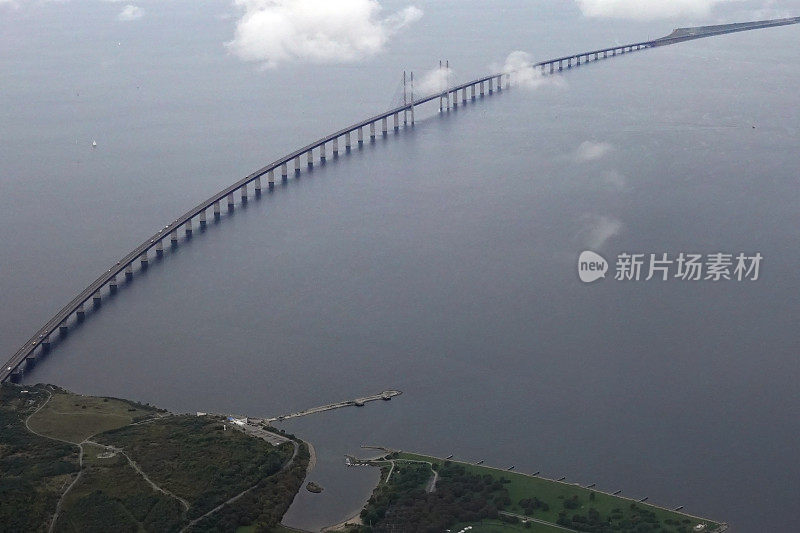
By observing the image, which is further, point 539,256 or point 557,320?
point 539,256

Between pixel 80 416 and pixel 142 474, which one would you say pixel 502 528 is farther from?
pixel 80 416

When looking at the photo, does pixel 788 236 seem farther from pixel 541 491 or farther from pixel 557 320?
pixel 541 491

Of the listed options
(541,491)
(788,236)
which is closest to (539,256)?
(788,236)

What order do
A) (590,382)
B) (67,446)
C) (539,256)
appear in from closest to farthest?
(67,446) → (590,382) → (539,256)

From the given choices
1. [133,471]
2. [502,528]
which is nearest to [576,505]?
[502,528]

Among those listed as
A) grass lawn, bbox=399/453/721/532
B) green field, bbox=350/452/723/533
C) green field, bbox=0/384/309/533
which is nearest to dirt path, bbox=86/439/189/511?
green field, bbox=0/384/309/533

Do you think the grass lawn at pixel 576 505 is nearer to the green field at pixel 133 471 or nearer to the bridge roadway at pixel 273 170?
the green field at pixel 133 471
